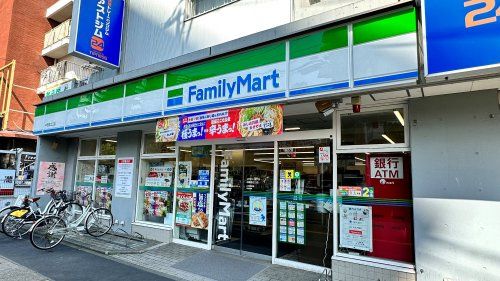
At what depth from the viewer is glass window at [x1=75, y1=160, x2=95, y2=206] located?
11.5m

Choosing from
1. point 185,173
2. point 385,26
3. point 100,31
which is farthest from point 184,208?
point 385,26

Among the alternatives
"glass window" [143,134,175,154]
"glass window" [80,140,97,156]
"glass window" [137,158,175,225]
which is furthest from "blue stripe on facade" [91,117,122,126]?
"glass window" [80,140,97,156]

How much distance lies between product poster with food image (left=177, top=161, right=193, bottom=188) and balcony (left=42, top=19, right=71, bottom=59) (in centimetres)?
1123

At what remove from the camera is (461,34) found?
13.9 feet

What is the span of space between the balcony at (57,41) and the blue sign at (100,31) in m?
7.39

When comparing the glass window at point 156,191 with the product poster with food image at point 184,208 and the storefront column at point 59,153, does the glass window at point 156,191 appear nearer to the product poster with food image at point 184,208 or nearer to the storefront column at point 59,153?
the product poster with food image at point 184,208

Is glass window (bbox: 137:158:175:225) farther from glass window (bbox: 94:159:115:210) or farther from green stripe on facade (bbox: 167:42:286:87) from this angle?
green stripe on facade (bbox: 167:42:286:87)

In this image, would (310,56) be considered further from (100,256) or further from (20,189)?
(20,189)

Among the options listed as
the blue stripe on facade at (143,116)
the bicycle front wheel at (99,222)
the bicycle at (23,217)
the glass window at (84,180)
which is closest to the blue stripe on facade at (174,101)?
the blue stripe on facade at (143,116)

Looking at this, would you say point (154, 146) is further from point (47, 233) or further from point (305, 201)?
point (305, 201)

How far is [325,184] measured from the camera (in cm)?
642

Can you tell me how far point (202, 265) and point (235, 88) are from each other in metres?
3.71

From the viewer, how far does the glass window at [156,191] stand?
9102 mm

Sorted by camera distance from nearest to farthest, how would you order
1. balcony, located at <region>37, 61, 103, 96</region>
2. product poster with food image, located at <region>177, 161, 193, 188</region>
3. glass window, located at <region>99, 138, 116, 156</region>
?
product poster with food image, located at <region>177, 161, 193, 188</region> < glass window, located at <region>99, 138, 116, 156</region> < balcony, located at <region>37, 61, 103, 96</region>
